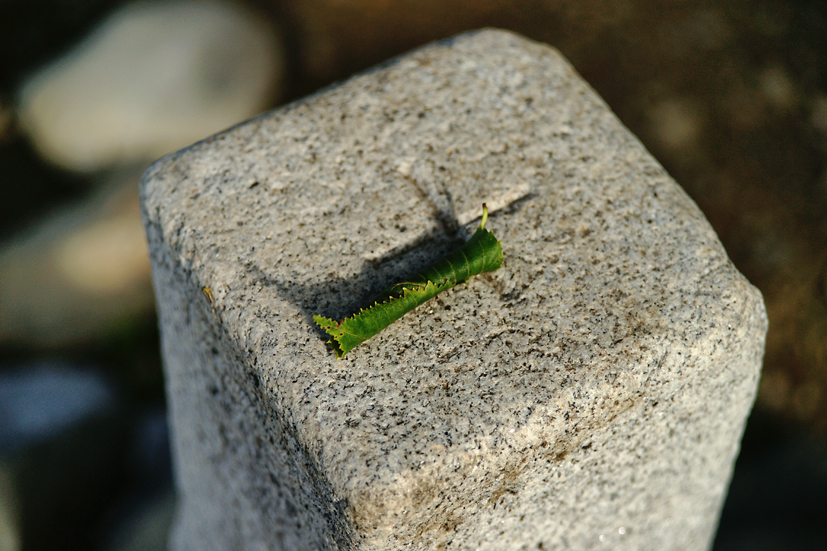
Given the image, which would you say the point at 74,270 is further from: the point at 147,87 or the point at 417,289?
the point at 417,289

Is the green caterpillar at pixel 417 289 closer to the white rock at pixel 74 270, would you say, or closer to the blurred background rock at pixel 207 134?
the blurred background rock at pixel 207 134

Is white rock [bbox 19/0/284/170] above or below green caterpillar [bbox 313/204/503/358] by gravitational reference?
above

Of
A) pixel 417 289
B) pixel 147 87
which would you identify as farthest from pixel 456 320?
pixel 147 87

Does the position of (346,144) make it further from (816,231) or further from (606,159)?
(816,231)

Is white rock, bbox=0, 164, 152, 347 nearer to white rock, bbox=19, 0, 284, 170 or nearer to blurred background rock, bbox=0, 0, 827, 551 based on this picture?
blurred background rock, bbox=0, 0, 827, 551

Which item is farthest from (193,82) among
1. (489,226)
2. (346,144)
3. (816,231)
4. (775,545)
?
(775,545)

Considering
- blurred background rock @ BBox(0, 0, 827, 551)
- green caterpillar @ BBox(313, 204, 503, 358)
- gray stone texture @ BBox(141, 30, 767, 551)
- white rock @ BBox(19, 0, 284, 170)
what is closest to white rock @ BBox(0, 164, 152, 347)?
blurred background rock @ BBox(0, 0, 827, 551)
